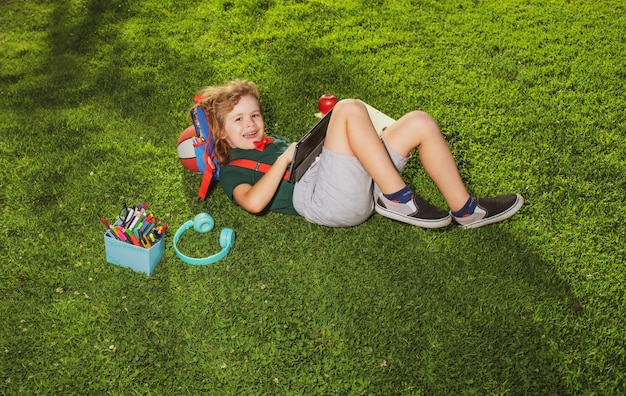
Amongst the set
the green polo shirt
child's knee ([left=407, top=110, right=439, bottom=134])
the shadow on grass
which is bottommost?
the shadow on grass

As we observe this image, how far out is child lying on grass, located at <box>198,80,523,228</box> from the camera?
337 centimetres

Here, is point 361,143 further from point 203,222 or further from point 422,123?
point 203,222

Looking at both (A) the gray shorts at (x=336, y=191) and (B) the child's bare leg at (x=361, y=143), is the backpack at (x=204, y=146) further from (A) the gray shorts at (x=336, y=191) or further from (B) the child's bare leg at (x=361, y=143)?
(B) the child's bare leg at (x=361, y=143)

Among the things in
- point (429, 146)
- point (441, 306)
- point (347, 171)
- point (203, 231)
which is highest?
point (429, 146)

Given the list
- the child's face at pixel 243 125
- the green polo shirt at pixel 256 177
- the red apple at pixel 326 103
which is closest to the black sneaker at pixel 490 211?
the green polo shirt at pixel 256 177

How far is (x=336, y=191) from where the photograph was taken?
3416 millimetres

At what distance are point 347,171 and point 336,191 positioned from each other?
0.49ft

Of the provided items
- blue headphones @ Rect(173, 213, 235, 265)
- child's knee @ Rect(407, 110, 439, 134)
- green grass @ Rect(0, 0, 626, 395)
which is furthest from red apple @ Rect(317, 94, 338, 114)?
blue headphones @ Rect(173, 213, 235, 265)

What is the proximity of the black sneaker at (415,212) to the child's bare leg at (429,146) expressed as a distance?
15cm

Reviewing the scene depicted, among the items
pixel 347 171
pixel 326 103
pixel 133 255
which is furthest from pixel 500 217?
pixel 133 255

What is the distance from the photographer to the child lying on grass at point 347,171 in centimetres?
337

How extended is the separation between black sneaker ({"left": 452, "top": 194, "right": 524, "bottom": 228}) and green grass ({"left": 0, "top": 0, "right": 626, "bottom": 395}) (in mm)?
92

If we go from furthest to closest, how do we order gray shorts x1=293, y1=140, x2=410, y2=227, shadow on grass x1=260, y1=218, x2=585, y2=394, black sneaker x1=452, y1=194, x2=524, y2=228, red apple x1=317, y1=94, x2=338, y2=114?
red apple x1=317, y1=94, x2=338, y2=114 → black sneaker x1=452, y1=194, x2=524, y2=228 → gray shorts x1=293, y1=140, x2=410, y2=227 → shadow on grass x1=260, y1=218, x2=585, y2=394

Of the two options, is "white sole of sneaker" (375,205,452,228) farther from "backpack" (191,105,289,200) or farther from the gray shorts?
"backpack" (191,105,289,200)
